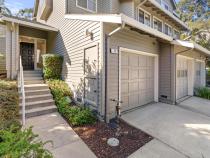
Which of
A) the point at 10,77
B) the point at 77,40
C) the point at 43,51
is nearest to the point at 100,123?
the point at 77,40

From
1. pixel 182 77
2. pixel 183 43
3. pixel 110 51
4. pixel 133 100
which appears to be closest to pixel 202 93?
pixel 182 77

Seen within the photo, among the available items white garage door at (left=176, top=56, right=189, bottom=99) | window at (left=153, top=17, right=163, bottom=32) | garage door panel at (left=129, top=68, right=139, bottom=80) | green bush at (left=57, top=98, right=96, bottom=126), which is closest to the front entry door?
green bush at (left=57, top=98, right=96, bottom=126)

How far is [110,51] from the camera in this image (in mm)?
5617

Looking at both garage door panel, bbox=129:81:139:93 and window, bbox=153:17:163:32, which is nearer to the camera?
garage door panel, bbox=129:81:139:93

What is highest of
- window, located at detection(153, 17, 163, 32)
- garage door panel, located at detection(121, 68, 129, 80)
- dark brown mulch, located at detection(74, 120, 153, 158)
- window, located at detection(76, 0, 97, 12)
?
window, located at detection(76, 0, 97, 12)

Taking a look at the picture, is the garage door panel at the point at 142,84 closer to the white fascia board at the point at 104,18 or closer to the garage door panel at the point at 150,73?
the garage door panel at the point at 150,73

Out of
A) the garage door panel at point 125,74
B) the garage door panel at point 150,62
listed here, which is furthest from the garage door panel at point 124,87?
the garage door panel at point 150,62

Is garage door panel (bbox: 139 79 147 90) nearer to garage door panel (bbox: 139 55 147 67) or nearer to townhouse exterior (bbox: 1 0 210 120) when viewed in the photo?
townhouse exterior (bbox: 1 0 210 120)

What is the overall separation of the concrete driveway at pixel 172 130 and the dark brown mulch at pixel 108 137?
0.72ft

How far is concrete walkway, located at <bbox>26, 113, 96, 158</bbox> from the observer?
3829mm

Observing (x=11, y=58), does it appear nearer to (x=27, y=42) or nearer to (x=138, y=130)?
(x=27, y=42)

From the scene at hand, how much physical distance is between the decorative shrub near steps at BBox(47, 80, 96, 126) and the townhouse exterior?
0.34 m

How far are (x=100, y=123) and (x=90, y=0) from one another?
7.25 meters

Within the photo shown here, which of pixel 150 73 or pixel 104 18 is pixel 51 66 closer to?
pixel 104 18
